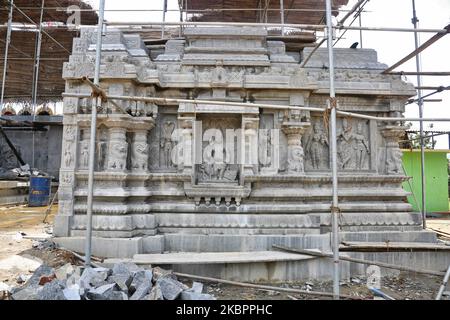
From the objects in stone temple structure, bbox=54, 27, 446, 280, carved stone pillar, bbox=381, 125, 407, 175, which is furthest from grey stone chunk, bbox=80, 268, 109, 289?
carved stone pillar, bbox=381, 125, 407, 175

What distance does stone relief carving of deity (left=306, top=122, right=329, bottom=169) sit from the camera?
7211 mm

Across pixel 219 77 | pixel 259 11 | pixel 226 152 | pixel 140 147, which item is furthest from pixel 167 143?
pixel 259 11

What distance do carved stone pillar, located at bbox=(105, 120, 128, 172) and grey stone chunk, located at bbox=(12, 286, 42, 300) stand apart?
9.33ft

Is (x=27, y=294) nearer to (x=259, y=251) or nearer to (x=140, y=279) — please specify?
(x=140, y=279)

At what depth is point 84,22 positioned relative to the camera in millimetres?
15773

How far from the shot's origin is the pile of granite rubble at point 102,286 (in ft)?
12.6

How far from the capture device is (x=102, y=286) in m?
4.11

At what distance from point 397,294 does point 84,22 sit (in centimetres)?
1759

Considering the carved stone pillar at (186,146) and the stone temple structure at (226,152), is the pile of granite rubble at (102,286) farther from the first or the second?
the carved stone pillar at (186,146)

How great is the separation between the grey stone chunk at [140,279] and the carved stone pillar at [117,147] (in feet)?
8.43

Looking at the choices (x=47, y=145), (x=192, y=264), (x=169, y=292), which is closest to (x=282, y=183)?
(x=192, y=264)

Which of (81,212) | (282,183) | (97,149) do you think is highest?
(97,149)

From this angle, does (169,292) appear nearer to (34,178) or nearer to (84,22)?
(34,178)

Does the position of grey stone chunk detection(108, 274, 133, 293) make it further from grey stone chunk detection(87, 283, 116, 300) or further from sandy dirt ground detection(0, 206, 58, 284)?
sandy dirt ground detection(0, 206, 58, 284)
